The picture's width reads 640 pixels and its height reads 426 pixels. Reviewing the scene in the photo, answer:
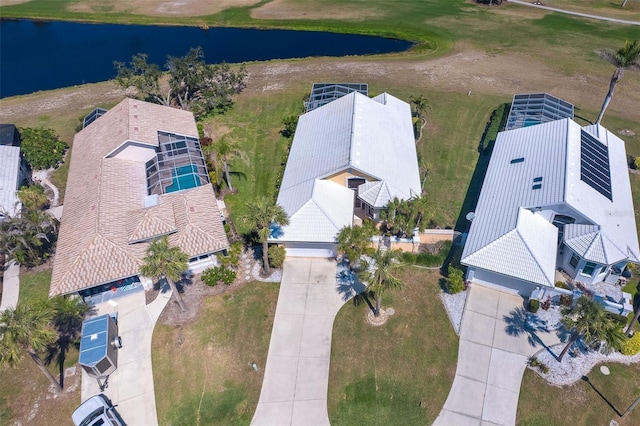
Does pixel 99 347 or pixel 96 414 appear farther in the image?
pixel 99 347

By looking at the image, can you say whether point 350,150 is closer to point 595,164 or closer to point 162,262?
point 162,262

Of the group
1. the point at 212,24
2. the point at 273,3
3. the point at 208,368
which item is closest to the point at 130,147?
the point at 208,368

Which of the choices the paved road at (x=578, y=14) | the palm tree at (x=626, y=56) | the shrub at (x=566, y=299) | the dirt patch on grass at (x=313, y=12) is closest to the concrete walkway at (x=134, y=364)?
the shrub at (x=566, y=299)

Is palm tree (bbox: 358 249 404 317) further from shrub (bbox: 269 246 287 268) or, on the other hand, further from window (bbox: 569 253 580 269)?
window (bbox: 569 253 580 269)


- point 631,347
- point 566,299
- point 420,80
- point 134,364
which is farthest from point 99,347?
point 420,80

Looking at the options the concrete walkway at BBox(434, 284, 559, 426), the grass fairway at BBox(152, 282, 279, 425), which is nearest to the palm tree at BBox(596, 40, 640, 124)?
the concrete walkway at BBox(434, 284, 559, 426)

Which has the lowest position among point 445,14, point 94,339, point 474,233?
point 94,339

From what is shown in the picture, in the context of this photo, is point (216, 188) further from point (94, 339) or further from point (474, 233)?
point (474, 233)
